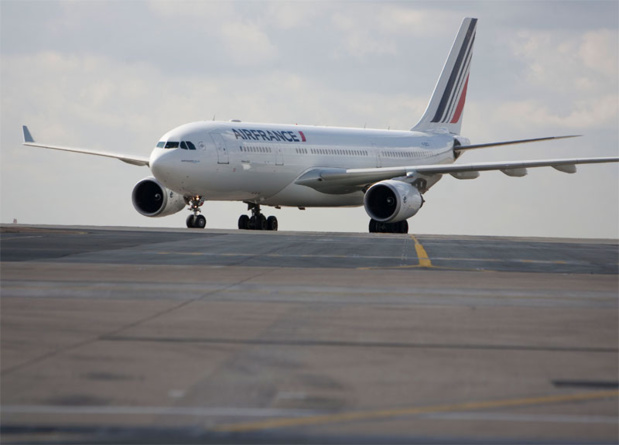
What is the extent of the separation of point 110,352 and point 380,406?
2551 millimetres

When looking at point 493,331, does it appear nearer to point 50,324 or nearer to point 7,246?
point 50,324

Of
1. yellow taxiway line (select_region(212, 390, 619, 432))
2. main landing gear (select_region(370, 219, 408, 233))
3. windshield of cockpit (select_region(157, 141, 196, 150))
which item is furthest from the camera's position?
main landing gear (select_region(370, 219, 408, 233))

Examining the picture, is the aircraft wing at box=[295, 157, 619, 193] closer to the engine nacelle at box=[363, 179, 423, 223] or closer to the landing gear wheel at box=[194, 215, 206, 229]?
the engine nacelle at box=[363, 179, 423, 223]

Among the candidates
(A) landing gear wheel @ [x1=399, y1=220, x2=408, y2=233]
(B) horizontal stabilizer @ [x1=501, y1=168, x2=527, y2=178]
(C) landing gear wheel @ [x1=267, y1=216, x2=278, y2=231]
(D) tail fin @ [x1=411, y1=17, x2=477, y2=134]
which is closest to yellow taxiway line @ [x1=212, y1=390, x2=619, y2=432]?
(A) landing gear wheel @ [x1=399, y1=220, x2=408, y2=233]

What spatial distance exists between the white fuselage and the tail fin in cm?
558

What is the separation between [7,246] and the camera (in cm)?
1939

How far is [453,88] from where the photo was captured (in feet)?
165

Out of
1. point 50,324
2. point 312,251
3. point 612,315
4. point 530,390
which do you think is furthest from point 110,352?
point 312,251

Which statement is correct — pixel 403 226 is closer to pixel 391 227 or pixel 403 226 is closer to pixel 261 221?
pixel 391 227

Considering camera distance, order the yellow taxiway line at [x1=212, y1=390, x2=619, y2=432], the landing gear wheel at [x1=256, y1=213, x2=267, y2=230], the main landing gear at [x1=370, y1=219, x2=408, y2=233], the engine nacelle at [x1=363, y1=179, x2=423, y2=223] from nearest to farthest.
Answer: the yellow taxiway line at [x1=212, y1=390, x2=619, y2=432] < the engine nacelle at [x1=363, y1=179, x2=423, y2=223] < the main landing gear at [x1=370, y1=219, x2=408, y2=233] < the landing gear wheel at [x1=256, y1=213, x2=267, y2=230]

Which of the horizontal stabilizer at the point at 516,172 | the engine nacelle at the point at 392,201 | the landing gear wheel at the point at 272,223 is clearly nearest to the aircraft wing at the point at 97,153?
the landing gear wheel at the point at 272,223

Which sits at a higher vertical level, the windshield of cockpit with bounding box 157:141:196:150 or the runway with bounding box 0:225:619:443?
the windshield of cockpit with bounding box 157:141:196:150

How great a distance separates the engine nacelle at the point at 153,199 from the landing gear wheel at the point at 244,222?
3357 mm

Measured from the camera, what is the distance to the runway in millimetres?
5406
